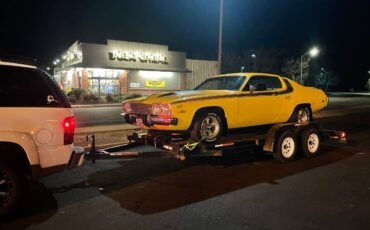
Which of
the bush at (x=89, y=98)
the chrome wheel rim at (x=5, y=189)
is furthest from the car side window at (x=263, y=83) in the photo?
the bush at (x=89, y=98)

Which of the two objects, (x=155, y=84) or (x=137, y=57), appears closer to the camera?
(x=137, y=57)

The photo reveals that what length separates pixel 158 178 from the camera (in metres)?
7.25

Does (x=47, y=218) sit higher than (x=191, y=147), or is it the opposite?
(x=191, y=147)

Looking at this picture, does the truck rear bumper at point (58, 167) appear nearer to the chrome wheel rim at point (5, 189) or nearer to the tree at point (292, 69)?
the chrome wheel rim at point (5, 189)

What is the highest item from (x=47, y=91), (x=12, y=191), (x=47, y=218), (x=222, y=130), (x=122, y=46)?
(x=122, y=46)

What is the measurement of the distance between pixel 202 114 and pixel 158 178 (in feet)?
4.98

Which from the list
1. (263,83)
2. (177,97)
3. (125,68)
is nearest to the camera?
(177,97)

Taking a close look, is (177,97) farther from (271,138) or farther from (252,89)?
(271,138)

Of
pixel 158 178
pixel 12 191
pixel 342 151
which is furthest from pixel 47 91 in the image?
pixel 342 151

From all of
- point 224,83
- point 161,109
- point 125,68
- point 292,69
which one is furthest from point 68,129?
point 292,69

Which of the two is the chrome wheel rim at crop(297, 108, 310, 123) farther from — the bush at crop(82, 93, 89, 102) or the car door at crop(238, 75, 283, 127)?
the bush at crop(82, 93, 89, 102)

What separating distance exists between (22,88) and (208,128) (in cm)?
374

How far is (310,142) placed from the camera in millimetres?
9141

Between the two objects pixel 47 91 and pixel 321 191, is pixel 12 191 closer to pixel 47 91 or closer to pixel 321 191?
pixel 47 91
